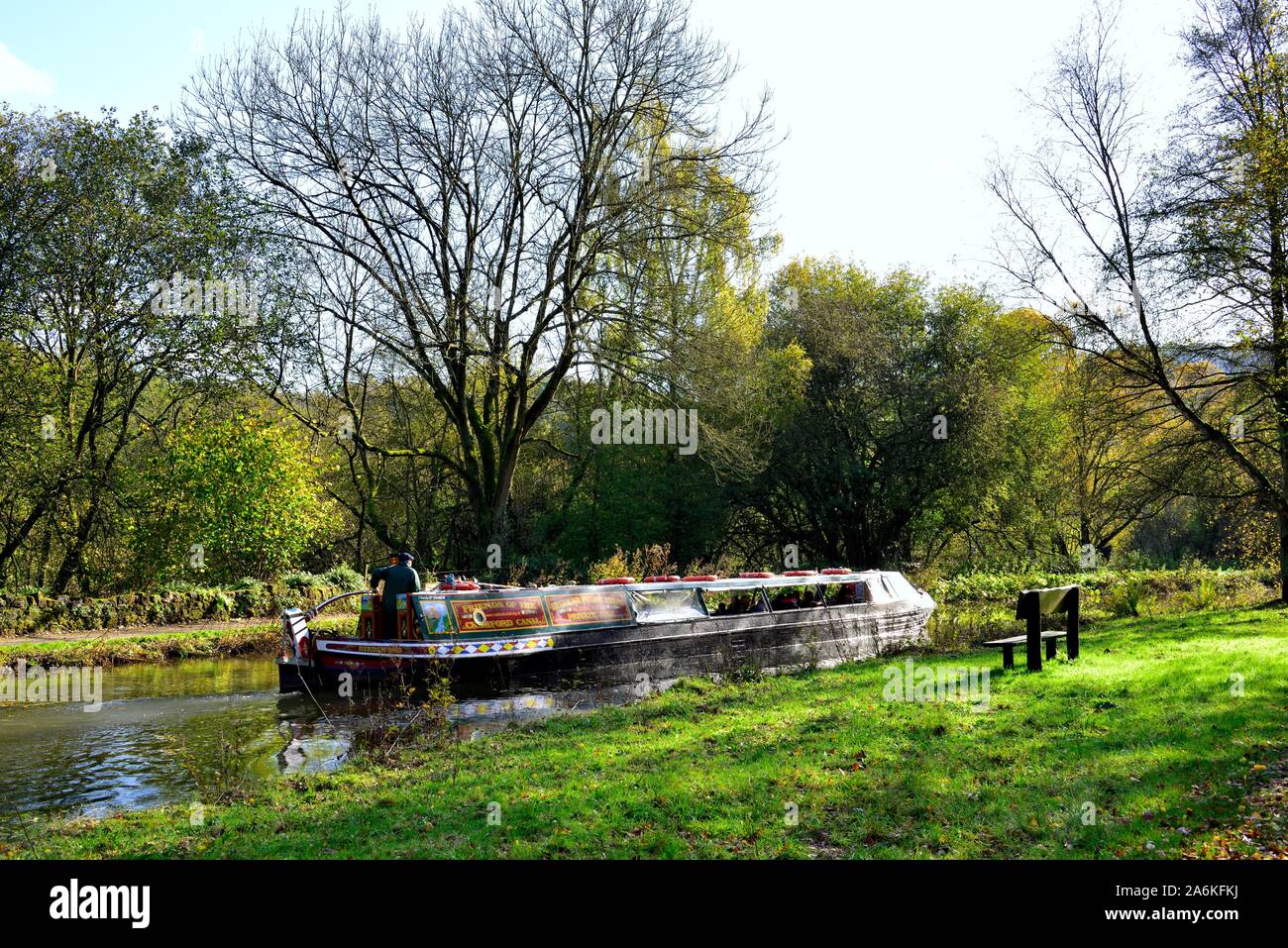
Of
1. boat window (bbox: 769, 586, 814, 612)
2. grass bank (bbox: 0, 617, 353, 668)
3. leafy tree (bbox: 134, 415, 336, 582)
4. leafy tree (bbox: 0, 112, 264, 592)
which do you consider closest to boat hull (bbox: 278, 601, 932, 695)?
boat window (bbox: 769, 586, 814, 612)

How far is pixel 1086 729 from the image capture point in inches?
298

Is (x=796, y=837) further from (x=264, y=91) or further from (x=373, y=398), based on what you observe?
(x=373, y=398)

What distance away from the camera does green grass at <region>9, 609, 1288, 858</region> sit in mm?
5316

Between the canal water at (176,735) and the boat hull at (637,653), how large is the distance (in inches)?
17.7

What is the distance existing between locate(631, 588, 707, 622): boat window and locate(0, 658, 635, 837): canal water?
1.94 metres

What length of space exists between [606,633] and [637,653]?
2.04ft

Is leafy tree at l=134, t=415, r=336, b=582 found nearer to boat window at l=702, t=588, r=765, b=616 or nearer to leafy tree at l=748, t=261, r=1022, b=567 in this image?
boat window at l=702, t=588, r=765, b=616

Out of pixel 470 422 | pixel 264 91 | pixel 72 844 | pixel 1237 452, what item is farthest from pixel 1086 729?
pixel 264 91

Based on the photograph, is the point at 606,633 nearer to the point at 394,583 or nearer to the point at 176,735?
the point at 394,583

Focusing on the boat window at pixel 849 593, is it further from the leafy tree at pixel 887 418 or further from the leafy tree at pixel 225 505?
the leafy tree at pixel 225 505

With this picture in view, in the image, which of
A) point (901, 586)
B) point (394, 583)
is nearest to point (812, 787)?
point (394, 583)

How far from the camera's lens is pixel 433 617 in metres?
13.0

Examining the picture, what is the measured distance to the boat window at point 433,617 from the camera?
12.9 metres

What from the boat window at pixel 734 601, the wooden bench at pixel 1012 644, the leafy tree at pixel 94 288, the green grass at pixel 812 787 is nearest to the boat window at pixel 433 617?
the green grass at pixel 812 787
